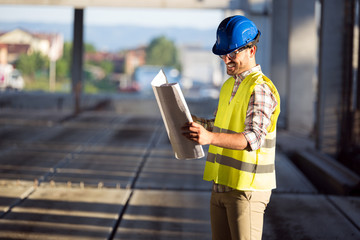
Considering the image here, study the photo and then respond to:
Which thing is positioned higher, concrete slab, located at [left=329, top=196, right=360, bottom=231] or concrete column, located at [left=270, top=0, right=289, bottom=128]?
concrete column, located at [left=270, top=0, right=289, bottom=128]

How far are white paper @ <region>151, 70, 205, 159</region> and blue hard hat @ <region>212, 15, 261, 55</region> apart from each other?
434 millimetres

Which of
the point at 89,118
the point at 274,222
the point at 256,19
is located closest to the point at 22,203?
the point at 274,222

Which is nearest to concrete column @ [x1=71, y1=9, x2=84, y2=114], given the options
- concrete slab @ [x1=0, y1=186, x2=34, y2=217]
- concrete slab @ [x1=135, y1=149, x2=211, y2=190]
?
concrete slab @ [x1=135, y1=149, x2=211, y2=190]

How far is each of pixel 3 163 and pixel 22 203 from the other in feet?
10.4

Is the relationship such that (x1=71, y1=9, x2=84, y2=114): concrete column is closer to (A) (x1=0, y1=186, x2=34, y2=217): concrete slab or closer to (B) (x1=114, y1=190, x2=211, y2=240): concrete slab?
(A) (x1=0, y1=186, x2=34, y2=217): concrete slab

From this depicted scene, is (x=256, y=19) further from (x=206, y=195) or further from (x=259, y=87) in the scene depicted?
(x=259, y=87)

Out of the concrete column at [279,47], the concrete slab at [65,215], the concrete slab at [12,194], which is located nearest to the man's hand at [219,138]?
the concrete slab at [65,215]

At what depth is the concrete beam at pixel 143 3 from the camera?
2266cm

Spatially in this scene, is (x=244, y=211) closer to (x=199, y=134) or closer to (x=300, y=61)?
(x=199, y=134)

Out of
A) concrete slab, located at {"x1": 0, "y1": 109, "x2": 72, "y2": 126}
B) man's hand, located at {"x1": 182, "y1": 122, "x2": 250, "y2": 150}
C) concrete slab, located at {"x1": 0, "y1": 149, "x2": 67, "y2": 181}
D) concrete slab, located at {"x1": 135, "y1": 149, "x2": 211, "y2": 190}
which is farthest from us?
concrete slab, located at {"x1": 0, "y1": 109, "x2": 72, "y2": 126}

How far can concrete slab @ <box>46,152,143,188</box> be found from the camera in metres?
9.03

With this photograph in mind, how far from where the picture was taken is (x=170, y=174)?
9.91 meters

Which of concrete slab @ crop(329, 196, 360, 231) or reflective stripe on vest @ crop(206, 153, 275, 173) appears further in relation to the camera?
concrete slab @ crop(329, 196, 360, 231)

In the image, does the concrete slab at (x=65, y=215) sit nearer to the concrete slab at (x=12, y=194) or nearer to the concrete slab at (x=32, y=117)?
the concrete slab at (x=12, y=194)
